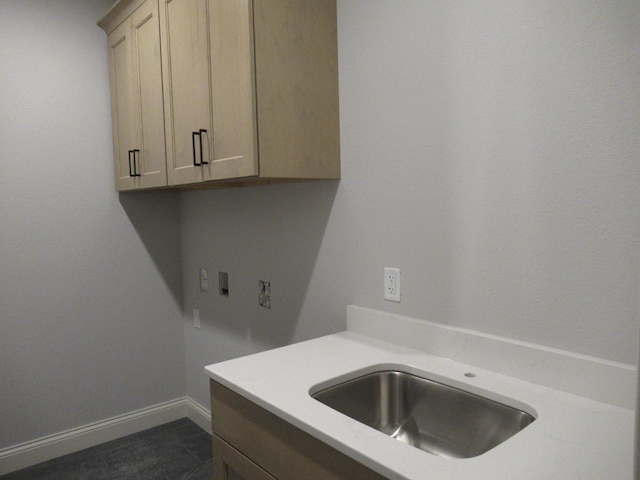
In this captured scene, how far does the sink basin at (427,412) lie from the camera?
116cm

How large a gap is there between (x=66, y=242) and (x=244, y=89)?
159cm

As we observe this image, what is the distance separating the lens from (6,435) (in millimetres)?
2395

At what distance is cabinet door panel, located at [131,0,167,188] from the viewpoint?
205 centimetres

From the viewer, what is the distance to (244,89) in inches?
60.3

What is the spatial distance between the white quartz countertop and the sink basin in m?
0.03

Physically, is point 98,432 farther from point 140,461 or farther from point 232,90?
point 232,90

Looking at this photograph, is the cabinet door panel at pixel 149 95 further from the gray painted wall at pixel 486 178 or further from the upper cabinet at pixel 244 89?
the gray painted wall at pixel 486 178

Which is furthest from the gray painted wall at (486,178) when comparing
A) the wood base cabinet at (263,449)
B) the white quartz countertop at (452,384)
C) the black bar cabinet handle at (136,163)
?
the black bar cabinet handle at (136,163)

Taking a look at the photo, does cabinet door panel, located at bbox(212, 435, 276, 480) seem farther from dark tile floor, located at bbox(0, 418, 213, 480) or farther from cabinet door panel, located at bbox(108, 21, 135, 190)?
cabinet door panel, located at bbox(108, 21, 135, 190)

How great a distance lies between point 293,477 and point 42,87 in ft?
7.70

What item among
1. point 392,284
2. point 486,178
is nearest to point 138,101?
point 392,284

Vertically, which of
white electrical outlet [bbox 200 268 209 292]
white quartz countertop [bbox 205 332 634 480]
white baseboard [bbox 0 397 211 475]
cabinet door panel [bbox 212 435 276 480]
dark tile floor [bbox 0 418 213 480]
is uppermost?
white electrical outlet [bbox 200 268 209 292]

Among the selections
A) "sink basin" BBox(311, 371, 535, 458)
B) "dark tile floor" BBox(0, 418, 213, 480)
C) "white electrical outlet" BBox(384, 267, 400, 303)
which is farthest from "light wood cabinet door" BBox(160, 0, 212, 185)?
"dark tile floor" BBox(0, 418, 213, 480)

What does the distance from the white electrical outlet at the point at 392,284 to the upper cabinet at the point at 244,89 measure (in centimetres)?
42
